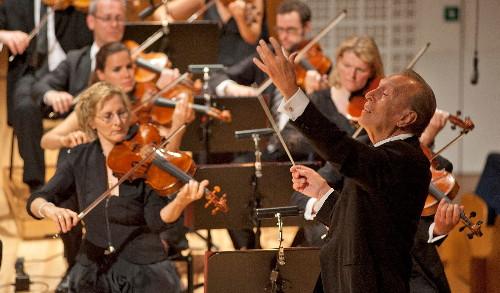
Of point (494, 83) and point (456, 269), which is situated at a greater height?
point (494, 83)

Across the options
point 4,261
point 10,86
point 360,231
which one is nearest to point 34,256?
point 4,261

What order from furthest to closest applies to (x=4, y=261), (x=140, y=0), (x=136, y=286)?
1. (x=140, y=0)
2. (x=4, y=261)
3. (x=136, y=286)

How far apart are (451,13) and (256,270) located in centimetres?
372

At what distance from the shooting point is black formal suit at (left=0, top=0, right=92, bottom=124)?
4.82m

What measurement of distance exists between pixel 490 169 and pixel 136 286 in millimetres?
1633

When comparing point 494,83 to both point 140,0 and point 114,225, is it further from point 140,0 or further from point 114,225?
point 114,225

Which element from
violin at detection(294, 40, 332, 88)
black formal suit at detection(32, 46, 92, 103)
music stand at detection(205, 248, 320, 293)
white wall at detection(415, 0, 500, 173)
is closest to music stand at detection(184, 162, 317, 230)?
music stand at detection(205, 248, 320, 293)

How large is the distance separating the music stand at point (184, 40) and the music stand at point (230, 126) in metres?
0.63

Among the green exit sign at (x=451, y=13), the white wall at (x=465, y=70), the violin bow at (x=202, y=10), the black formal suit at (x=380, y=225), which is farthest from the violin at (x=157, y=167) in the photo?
the green exit sign at (x=451, y=13)

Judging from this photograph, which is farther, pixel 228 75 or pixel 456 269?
pixel 228 75

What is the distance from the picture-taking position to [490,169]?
4031 millimetres

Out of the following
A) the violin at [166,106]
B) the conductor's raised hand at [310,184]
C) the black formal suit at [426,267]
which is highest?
the violin at [166,106]

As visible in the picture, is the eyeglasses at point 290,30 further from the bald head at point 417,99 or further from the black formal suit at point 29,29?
the bald head at point 417,99

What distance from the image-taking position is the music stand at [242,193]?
3.61 meters
